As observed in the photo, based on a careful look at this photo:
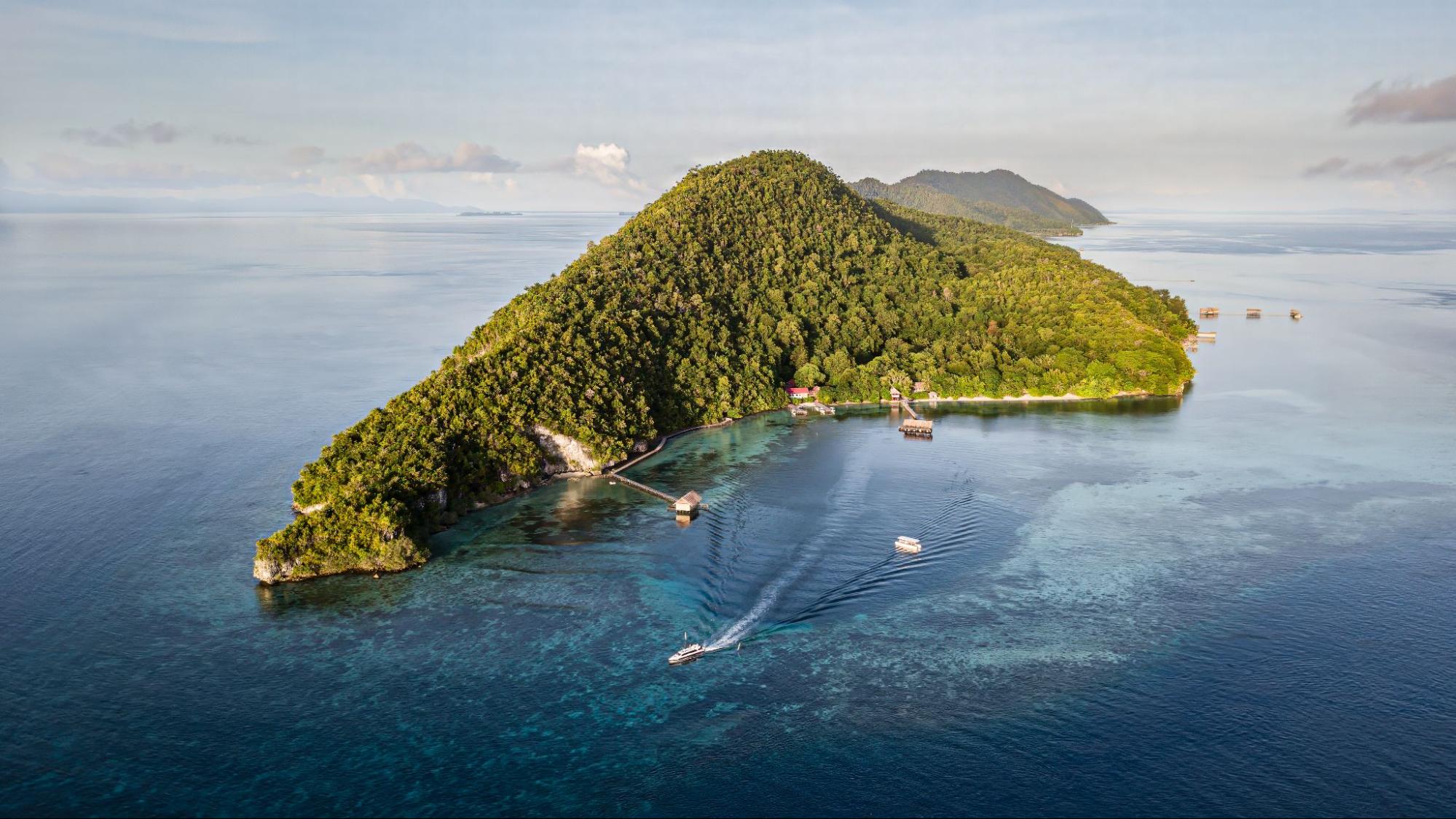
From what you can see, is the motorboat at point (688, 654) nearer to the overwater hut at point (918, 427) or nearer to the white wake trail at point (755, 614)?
the white wake trail at point (755, 614)

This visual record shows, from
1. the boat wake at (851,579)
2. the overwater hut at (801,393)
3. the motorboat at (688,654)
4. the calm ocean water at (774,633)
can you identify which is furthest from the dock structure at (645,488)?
the overwater hut at (801,393)

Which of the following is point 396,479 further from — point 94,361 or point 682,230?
point 94,361

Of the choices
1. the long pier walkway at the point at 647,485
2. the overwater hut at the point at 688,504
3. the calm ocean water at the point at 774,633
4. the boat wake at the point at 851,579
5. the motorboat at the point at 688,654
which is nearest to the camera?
the calm ocean water at the point at 774,633

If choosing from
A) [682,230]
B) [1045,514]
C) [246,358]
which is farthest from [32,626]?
[682,230]

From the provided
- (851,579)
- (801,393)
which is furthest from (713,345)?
(851,579)

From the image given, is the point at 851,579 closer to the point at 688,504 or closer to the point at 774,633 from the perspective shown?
the point at 774,633

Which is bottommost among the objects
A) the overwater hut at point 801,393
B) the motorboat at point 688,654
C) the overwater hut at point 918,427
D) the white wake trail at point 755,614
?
the motorboat at point 688,654
